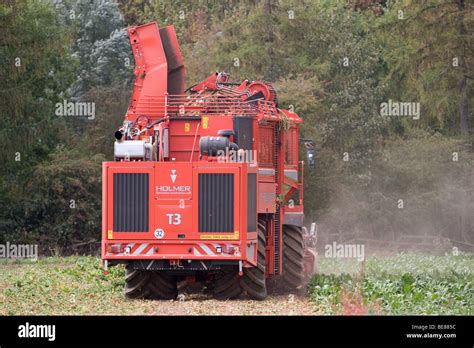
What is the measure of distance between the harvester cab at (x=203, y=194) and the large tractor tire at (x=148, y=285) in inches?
0.7

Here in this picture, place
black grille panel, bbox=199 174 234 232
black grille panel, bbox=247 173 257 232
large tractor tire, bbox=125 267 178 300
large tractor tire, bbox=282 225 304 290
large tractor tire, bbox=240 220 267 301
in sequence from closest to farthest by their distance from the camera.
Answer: black grille panel, bbox=199 174 234 232, black grille panel, bbox=247 173 257 232, large tractor tire, bbox=240 220 267 301, large tractor tire, bbox=125 267 178 300, large tractor tire, bbox=282 225 304 290

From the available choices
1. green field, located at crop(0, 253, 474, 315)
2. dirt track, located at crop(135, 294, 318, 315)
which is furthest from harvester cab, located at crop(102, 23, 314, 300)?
green field, located at crop(0, 253, 474, 315)

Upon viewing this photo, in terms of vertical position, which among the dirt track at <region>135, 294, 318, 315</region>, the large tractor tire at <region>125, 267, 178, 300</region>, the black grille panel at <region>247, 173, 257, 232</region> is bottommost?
the dirt track at <region>135, 294, 318, 315</region>

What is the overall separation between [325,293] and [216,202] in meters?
2.68

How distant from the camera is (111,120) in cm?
4962

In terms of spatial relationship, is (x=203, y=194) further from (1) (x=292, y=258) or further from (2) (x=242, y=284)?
(1) (x=292, y=258)

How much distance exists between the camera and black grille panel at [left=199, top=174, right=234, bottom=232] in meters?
21.4

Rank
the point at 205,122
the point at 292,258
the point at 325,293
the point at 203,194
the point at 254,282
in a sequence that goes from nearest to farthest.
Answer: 1. the point at 203,194
2. the point at 254,282
3. the point at 325,293
4. the point at 205,122
5. the point at 292,258

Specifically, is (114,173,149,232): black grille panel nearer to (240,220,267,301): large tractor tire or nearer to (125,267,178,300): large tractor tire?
(125,267,178,300): large tractor tire

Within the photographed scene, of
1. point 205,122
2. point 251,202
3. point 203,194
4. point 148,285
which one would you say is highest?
point 205,122

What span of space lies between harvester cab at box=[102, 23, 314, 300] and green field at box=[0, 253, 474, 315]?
Result: 2.60ft

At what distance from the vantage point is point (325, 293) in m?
22.3

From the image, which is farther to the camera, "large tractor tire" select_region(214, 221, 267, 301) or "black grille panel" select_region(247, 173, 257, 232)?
"large tractor tire" select_region(214, 221, 267, 301)

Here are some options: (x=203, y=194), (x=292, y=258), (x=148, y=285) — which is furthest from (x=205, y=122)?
(x=292, y=258)
